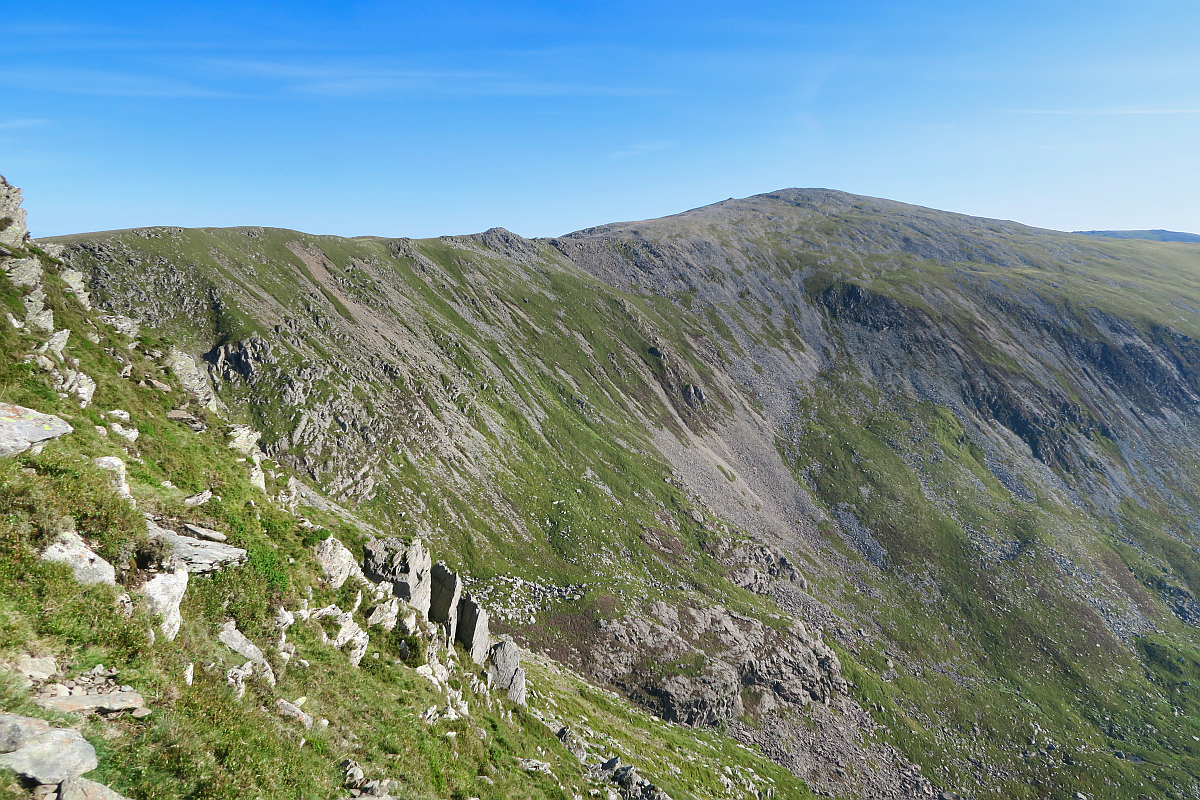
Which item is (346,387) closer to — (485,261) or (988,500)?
(485,261)

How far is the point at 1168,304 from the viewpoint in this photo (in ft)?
602

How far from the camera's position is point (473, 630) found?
24750 mm

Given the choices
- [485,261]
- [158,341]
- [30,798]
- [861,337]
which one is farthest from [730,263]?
[30,798]

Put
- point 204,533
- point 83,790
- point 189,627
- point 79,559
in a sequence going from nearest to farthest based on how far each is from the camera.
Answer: point 83,790 < point 79,559 < point 189,627 < point 204,533

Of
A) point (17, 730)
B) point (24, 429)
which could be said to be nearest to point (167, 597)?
point (17, 730)

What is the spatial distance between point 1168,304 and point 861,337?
136324mm

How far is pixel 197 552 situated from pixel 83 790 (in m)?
7.68

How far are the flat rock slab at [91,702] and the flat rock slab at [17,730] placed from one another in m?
0.58

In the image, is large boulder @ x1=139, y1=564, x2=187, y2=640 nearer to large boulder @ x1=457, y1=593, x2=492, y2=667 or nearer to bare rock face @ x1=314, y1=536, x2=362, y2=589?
bare rock face @ x1=314, y1=536, x2=362, y2=589

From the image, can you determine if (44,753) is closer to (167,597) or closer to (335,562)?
(167,597)

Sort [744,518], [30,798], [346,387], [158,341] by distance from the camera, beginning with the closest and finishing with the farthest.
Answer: [30,798] < [158,341] < [346,387] < [744,518]

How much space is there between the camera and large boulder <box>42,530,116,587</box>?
404 inches

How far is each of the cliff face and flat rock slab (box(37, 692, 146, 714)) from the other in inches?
926

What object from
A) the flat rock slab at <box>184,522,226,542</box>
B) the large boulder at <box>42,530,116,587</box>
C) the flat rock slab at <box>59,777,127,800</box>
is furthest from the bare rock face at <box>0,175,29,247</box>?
the flat rock slab at <box>59,777,127,800</box>
